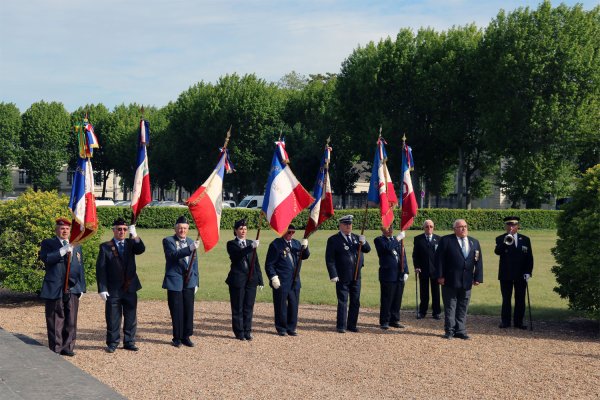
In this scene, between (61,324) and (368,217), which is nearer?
(61,324)

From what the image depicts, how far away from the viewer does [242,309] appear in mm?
12219

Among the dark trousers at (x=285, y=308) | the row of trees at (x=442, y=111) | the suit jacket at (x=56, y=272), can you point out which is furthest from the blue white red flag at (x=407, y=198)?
the row of trees at (x=442, y=111)

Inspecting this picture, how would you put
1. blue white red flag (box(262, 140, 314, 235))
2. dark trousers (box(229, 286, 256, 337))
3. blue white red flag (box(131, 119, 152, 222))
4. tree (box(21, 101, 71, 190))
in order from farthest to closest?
tree (box(21, 101, 71, 190)), blue white red flag (box(262, 140, 314, 235)), dark trousers (box(229, 286, 256, 337)), blue white red flag (box(131, 119, 152, 222))

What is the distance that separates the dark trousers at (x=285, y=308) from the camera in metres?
12.5

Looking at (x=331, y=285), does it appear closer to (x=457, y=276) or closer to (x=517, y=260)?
(x=517, y=260)

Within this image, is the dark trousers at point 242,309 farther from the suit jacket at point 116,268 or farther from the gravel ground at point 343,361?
the suit jacket at point 116,268

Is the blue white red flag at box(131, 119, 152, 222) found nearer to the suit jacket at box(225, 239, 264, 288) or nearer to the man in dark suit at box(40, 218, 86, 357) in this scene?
the man in dark suit at box(40, 218, 86, 357)

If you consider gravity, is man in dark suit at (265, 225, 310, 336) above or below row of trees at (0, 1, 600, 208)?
below

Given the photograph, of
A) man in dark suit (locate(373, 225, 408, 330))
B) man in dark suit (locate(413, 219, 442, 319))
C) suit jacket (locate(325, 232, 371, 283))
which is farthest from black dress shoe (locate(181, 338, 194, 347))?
man in dark suit (locate(413, 219, 442, 319))

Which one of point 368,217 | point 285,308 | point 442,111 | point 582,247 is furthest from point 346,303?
point 442,111

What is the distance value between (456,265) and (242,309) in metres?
3.72

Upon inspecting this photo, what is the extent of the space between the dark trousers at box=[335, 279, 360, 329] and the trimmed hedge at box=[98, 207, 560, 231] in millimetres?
28778

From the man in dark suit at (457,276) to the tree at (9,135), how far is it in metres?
76.4

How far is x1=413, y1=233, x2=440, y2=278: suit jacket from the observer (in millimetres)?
14672
